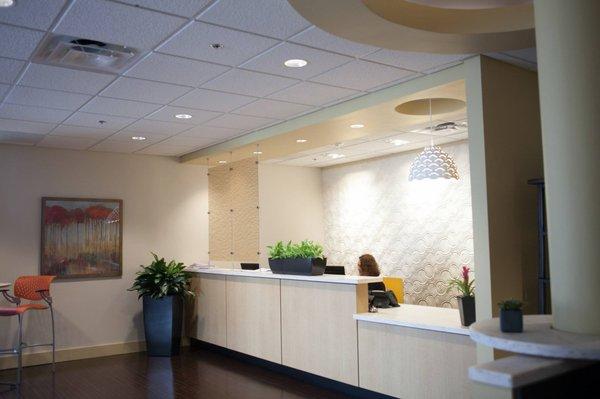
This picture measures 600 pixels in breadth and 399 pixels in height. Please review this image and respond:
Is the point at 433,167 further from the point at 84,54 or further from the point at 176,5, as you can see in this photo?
the point at 84,54

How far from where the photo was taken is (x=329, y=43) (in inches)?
140

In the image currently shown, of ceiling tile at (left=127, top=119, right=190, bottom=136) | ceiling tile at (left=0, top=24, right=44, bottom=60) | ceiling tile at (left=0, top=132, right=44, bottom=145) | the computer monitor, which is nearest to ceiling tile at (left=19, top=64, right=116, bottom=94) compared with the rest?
ceiling tile at (left=0, top=24, right=44, bottom=60)

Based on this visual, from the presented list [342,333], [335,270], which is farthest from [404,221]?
[342,333]

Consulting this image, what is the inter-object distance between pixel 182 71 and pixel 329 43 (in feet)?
3.86

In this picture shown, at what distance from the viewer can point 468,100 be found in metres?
3.97

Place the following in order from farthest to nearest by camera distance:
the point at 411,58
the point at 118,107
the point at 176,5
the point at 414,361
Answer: the point at 118,107
the point at 414,361
the point at 411,58
the point at 176,5

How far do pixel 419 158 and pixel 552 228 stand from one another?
2676mm

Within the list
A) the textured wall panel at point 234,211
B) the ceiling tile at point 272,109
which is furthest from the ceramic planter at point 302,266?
the ceiling tile at point 272,109

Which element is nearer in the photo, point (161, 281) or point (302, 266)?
point (302, 266)

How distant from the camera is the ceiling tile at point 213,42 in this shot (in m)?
3.32

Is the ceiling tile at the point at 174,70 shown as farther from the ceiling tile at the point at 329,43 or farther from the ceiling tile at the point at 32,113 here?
the ceiling tile at the point at 32,113

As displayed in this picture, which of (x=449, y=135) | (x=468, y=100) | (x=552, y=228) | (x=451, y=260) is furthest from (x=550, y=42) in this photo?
(x=451, y=260)

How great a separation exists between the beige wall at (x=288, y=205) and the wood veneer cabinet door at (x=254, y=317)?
89.2 inches

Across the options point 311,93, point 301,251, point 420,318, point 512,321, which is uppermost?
point 311,93
